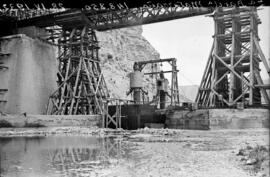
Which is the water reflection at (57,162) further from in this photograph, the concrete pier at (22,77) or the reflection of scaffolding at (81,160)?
the concrete pier at (22,77)

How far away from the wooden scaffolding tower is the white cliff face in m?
31.0

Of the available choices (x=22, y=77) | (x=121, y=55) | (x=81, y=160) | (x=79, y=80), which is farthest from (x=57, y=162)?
(x=121, y=55)

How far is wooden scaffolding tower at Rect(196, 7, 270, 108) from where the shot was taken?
28.3m

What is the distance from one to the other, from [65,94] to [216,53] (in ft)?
48.1

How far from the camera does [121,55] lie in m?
74.8

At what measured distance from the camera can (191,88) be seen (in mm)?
126062

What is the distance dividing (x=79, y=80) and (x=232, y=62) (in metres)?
13.8

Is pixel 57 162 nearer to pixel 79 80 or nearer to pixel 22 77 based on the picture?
pixel 79 80

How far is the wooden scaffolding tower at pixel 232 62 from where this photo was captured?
28.3 m

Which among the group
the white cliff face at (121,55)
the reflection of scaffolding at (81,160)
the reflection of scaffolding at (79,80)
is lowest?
the reflection of scaffolding at (81,160)

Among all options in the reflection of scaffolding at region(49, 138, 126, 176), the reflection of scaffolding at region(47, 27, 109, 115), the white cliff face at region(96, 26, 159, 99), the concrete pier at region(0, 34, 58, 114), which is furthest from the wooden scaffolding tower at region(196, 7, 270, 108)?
the white cliff face at region(96, 26, 159, 99)

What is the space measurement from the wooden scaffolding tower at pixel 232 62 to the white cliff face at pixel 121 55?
3105 centimetres

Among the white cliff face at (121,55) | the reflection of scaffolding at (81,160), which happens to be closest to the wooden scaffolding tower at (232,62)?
the reflection of scaffolding at (81,160)

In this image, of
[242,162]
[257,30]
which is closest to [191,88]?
[257,30]
